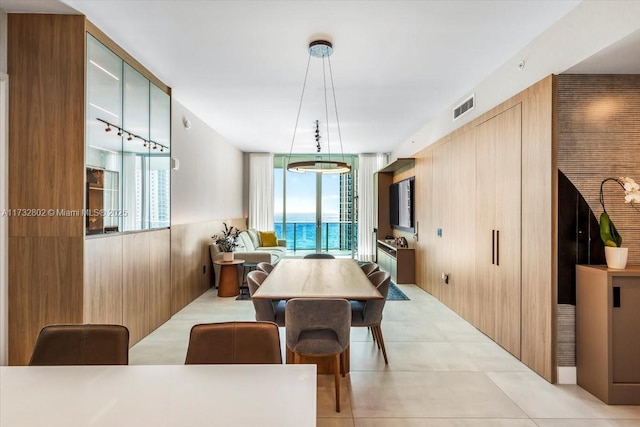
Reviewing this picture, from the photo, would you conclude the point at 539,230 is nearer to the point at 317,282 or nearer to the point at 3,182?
the point at 317,282

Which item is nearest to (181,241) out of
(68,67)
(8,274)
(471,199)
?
(8,274)

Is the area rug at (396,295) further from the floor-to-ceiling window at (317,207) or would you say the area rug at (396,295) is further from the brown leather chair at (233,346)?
the brown leather chair at (233,346)

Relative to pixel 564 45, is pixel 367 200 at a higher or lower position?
lower

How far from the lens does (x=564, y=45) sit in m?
2.70

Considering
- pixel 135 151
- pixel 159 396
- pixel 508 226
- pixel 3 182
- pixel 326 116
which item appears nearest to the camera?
pixel 159 396

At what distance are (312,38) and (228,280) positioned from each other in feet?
13.1

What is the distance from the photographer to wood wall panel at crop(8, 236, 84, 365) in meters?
2.77

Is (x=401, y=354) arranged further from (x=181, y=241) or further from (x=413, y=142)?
(x=413, y=142)

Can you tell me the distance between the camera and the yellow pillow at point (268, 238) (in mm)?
8664

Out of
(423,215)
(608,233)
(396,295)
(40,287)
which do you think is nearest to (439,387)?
(608,233)

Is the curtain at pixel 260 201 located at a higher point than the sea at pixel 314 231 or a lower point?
higher

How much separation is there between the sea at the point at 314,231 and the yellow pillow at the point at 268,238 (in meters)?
0.84

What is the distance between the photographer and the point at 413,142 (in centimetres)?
704

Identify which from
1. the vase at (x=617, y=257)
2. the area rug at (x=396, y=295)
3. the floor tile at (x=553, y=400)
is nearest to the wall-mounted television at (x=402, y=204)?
the area rug at (x=396, y=295)
